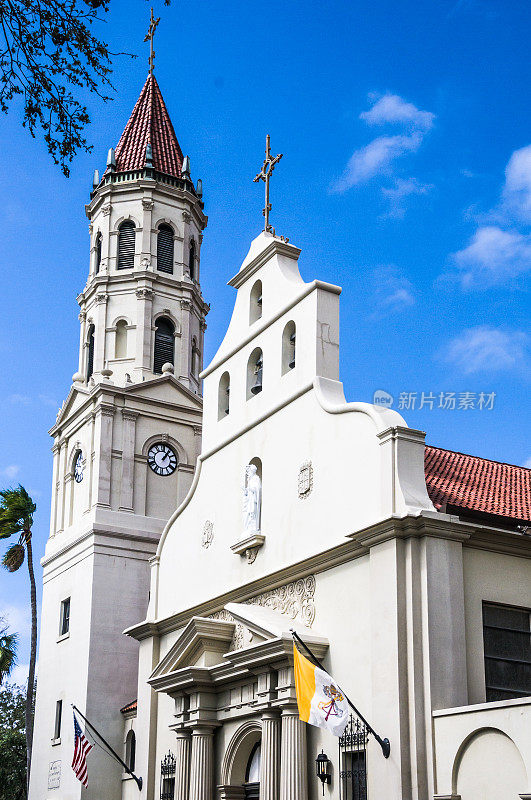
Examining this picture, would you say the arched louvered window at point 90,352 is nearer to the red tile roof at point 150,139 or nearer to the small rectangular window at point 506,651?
the red tile roof at point 150,139

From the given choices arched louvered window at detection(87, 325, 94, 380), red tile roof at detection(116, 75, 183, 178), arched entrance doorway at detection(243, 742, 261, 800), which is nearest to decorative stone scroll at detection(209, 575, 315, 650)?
arched entrance doorway at detection(243, 742, 261, 800)

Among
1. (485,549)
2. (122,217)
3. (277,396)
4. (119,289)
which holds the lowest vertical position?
(485,549)

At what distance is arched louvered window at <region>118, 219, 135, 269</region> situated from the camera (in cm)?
4031

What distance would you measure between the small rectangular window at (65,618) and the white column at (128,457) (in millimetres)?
3868

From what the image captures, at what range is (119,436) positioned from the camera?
3700 centimetres

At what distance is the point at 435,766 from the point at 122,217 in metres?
27.0

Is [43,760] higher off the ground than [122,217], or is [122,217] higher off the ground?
[122,217]

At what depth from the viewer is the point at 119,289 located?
39.8 m

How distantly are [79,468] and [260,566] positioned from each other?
48.4 feet

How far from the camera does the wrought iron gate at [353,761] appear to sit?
19797mm

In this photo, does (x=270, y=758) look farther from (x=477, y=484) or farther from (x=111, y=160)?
(x=111, y=160)

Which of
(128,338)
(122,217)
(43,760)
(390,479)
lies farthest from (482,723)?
(122,217)

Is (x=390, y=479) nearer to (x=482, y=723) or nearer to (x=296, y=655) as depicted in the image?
(x=296, y=655)

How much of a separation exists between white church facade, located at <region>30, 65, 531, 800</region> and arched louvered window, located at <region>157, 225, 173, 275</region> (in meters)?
0.13
